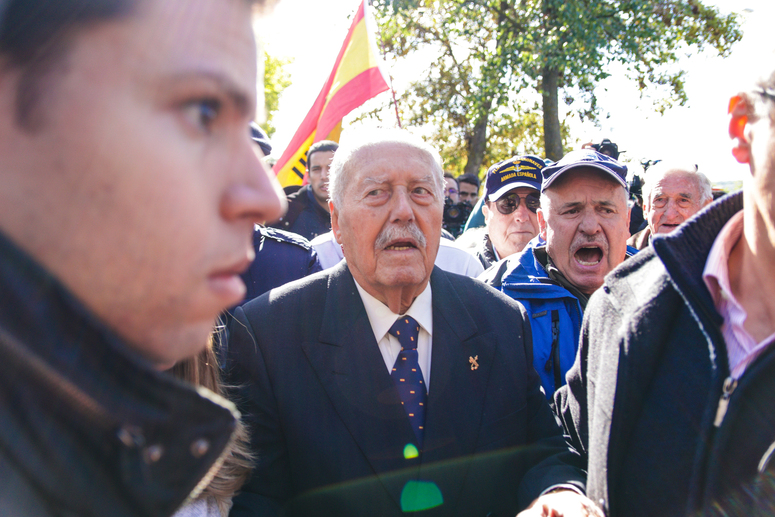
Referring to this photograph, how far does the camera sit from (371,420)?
189cm

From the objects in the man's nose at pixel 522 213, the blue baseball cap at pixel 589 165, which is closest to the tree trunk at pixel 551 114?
the man's nose at pixel 522 213

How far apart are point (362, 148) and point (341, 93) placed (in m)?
4.25

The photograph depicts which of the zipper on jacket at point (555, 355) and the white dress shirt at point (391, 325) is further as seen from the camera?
the zipper on jacket at point (555, 355)

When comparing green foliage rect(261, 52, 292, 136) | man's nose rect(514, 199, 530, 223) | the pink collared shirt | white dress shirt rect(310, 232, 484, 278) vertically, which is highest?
Answer: green foliage rect(261, 52, 292, 136)

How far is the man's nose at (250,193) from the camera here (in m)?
0.74

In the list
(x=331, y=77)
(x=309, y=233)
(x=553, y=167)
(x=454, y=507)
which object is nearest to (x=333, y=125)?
(x=331, y=77)

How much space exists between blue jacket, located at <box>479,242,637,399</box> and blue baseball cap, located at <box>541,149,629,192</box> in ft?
1.62

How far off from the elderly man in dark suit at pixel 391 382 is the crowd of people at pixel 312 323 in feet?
0.03

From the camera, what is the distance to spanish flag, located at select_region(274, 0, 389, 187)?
6169mm

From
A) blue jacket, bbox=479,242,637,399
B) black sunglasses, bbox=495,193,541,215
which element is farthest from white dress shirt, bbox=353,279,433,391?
black sunglasses, bbox=495,193,541,215

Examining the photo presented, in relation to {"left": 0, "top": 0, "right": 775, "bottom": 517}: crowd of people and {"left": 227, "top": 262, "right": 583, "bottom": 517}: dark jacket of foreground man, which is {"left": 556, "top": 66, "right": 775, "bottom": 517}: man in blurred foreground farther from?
{"left": 227, "top": 262, "right": 583, "bottom": 517}: dark jacket of foreground man

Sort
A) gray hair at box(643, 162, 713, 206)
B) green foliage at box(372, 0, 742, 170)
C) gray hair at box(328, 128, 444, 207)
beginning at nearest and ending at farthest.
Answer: gray hair at box(328, 128, 444, 207)
gray hair at box(643, 162, 713, 206)
green foliage at box(372, 0, 742, 170)

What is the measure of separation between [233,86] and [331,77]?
6.26 metres

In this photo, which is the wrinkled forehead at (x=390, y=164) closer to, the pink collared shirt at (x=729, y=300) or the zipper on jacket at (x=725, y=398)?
the pink collared shirt at (x=729, y=300)
